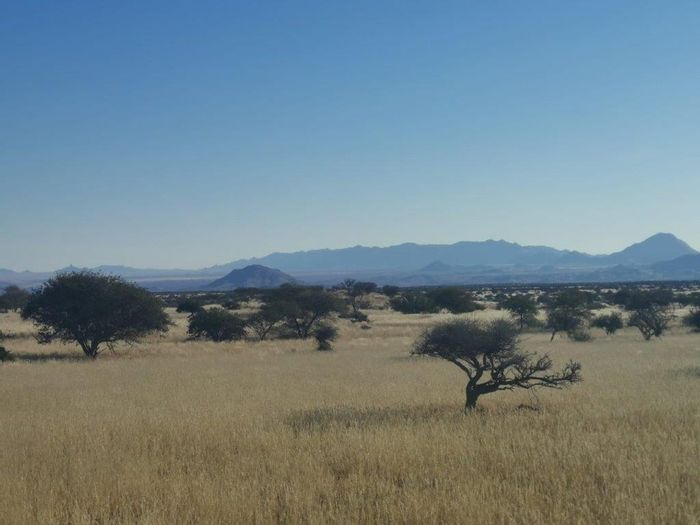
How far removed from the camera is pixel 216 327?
48156 mm

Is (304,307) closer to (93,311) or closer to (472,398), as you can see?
(93,311)

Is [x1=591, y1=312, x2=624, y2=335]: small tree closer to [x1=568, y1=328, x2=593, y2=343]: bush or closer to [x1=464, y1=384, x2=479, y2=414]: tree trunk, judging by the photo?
[x1=568, y1=328, x2=593, y2=343]: bush

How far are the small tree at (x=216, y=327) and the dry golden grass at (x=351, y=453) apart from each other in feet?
83.6

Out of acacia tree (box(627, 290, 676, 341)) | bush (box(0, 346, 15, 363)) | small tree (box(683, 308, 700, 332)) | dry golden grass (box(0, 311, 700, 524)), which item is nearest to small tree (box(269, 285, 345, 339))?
bush (box(0, 346, 15, 363))

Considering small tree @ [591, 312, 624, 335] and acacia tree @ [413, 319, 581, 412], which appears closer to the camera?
acacia tree @ [413, 319, 581, 412]

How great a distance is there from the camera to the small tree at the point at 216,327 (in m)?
48.2

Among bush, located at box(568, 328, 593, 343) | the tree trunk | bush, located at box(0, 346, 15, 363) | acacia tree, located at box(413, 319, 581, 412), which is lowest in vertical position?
bush, located at box(568, 328, 593, 343)

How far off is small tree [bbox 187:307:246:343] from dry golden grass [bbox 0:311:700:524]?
83.6 feet

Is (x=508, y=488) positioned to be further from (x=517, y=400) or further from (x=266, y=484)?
(x=517, y=400)

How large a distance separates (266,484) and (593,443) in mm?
5903

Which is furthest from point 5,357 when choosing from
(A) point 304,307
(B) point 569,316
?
(B) point 569,316

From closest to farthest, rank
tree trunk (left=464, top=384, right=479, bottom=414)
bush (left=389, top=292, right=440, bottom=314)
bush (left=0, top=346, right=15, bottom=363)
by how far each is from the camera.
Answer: tree trunk (left=464, top=384, right=479, bottom=414) → bush (left=0, top=346, right=15, bottom=363) → bush (left=389, top=292, right=440, bottom=314)

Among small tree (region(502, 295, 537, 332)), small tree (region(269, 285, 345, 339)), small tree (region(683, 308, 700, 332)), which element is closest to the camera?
small tree (region(683, 308, 700, 332))

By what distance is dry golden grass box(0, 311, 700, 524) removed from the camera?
7.71 metres
